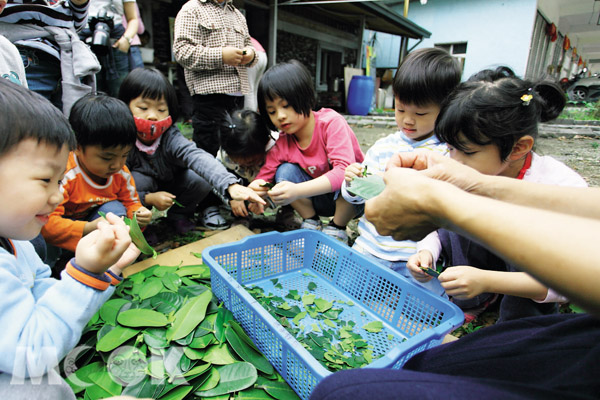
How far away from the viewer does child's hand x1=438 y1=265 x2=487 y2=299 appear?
43.6 inches

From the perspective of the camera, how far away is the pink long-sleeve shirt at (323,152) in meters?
1.90

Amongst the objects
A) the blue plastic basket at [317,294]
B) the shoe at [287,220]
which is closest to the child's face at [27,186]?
the blue plastic basket at [317,294]

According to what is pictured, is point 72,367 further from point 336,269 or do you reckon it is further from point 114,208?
point 336,269

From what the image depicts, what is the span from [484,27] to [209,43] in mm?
12852

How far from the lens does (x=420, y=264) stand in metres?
1.28

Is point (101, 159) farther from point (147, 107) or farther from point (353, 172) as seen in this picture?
point (353, 172)

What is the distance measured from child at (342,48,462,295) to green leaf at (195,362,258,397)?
0.76 m

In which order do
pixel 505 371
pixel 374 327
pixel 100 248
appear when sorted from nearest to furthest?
pixel 505 371, pixel 100 248, pixel 374 327

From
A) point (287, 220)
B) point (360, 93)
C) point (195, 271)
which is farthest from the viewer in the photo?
point (360, 93)

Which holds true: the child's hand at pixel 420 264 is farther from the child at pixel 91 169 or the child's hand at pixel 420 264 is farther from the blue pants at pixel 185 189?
the blue pants at pixel 185 189

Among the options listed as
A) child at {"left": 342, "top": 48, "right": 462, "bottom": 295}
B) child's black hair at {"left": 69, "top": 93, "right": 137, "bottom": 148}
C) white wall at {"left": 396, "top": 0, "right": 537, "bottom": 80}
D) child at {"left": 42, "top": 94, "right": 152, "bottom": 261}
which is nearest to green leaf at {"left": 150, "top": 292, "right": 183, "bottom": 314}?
child at {"left": 42, "top": 94, "right": 152, "bottom": 261}

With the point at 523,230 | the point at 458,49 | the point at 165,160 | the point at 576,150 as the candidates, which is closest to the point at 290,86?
the point at 165,160

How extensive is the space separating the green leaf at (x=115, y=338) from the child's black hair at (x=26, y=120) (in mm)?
646

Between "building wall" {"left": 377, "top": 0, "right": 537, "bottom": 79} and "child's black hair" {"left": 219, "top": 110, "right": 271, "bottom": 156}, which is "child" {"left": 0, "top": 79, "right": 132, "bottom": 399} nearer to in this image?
"child's black hair" {"left": 219, "top": 110, "right": 271, "bottom": 156}
